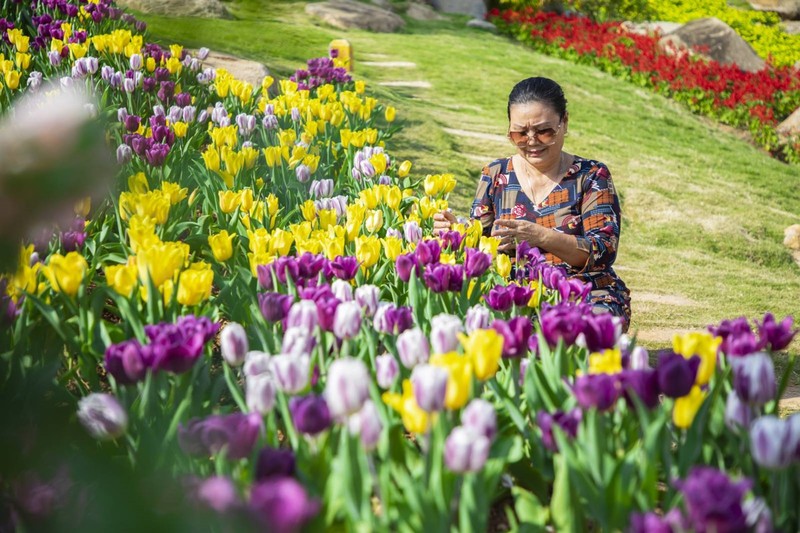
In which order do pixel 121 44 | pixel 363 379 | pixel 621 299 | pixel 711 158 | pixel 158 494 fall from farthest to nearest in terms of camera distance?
pixel 711 158 < pixel 121 44 < pixel 621 299 < pixel 363 379 < pixel 158 494

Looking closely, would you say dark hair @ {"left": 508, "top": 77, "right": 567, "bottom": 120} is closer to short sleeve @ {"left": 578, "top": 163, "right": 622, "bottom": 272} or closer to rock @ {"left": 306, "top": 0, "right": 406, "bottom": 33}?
short sleeve @ {"left": 578, "top": 163, "right": 622, "bottom": 272}

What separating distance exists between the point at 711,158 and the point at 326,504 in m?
9.48

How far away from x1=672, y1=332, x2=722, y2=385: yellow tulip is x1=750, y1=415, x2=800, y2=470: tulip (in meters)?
0.25

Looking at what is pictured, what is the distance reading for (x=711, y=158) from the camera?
9688mm

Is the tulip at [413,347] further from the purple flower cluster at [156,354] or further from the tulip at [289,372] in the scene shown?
the purple flower cluster at [156,354]

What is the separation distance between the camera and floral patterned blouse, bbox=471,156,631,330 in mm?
3213

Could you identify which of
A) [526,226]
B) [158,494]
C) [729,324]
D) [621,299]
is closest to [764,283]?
[621,299]

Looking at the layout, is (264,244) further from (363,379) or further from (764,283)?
(764,283)

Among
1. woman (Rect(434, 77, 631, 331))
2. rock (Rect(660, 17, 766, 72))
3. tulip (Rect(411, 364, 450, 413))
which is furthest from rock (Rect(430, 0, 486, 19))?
tulip (Rect(411, 364, 450, 413))

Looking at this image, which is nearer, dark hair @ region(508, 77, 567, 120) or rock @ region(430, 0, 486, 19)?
dark hair @ region(508, 77, 567, 120)

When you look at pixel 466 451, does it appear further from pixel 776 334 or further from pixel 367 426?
pixel 776 334

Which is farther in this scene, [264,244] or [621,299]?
[621,299]

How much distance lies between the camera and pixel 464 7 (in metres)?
19.7

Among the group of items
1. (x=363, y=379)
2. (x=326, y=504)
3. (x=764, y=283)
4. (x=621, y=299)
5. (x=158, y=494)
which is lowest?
(x=764, y=283)
